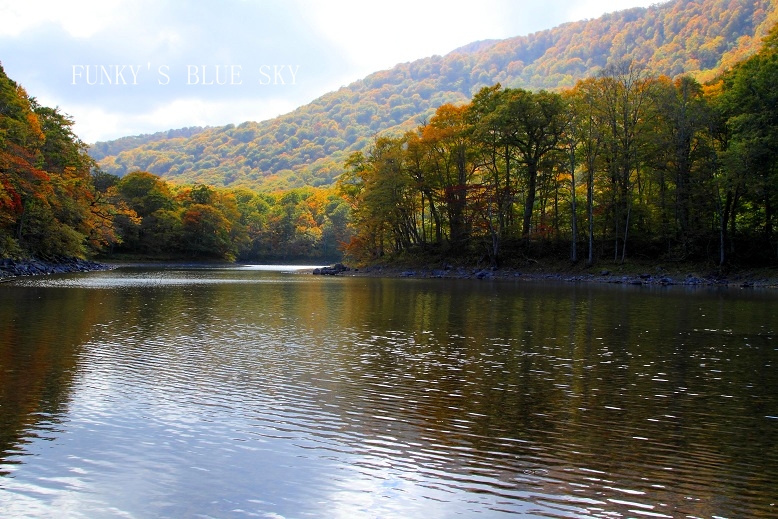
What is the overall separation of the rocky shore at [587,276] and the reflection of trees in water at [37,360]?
36.6 m

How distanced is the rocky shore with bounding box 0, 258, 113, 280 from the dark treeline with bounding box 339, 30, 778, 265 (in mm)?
30614

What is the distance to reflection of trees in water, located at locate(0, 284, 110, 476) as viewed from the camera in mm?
8984

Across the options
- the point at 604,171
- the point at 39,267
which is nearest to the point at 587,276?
the point at 604,171

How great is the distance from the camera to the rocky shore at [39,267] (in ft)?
158

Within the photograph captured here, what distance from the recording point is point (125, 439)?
8.44 meters

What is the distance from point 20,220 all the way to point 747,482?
62.1m

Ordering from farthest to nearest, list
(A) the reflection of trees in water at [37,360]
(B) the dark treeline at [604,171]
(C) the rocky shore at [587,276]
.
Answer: (B) the dark treeline at [604,171]
(C) the rocky shore at [587,276]
(A) the reflection of trees in water at [37,360]

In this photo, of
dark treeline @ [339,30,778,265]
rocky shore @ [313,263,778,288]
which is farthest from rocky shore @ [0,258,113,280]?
dark treeline @ [339,30,778,265]

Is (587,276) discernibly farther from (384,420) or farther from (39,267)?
(39,267)

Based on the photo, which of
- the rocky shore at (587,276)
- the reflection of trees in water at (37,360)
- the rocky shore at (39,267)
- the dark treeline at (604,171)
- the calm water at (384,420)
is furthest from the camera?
the rocky shore at (39,267)

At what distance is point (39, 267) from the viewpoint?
175 ft

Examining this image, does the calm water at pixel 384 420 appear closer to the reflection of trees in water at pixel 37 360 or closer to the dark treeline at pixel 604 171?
the reflection of trees in water at pixel 37 360

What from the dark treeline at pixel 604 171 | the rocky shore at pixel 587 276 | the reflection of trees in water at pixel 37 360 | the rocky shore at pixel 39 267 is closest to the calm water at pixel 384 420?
the reflection of trees in water at pixel 37 360

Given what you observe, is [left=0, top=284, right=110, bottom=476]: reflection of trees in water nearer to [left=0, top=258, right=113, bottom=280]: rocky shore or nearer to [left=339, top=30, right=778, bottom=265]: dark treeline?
[left=0, top=258, right=113, bottom=280]: rocky shore
